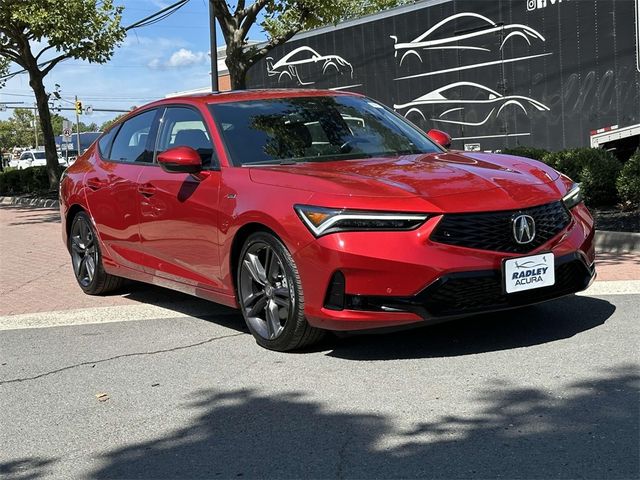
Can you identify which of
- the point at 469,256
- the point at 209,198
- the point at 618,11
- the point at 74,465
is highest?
the point at 618,11

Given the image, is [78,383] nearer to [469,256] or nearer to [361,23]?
[469,256]

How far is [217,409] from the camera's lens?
4.02 meters

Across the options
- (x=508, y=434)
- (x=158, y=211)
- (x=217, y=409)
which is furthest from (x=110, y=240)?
(x=508, y=434)

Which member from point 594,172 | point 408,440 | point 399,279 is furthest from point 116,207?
point 594,172

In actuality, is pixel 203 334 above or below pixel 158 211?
below

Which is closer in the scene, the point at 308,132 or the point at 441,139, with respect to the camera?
the point at 308,132

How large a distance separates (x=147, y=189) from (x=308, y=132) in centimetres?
132

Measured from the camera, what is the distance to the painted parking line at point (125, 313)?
20.5 ft

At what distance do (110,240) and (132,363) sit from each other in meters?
1.82

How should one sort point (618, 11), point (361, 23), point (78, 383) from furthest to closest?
1. point (361, 23)
2. point (618, 11)
3. point (78, 383)

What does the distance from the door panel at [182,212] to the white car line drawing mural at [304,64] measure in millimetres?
11401

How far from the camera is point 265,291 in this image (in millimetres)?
4891

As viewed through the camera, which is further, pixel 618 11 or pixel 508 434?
pixel 618 11

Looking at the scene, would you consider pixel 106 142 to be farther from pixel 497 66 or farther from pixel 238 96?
pixel 497 66
